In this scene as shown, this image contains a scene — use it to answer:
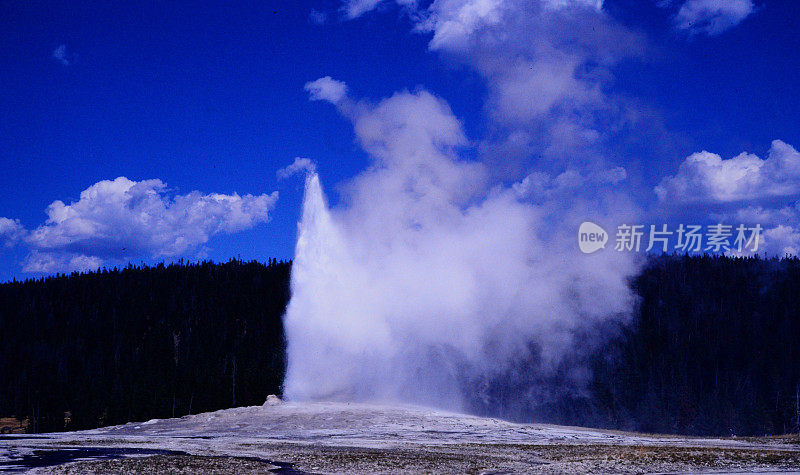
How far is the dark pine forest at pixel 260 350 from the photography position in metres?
93.8

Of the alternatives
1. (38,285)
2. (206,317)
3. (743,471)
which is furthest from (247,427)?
(38,285)

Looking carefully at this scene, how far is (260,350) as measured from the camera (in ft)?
353

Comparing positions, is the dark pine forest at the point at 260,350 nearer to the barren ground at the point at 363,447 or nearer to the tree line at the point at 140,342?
the tree line at the point at 140,342

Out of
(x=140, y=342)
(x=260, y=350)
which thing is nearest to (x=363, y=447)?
(x=260, y=350)

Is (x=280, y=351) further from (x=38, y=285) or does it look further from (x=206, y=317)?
(x=38, y=285)

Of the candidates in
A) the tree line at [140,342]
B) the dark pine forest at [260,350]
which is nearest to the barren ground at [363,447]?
the dark pine forest at [260,350]

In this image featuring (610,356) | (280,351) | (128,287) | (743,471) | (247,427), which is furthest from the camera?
(128,287)

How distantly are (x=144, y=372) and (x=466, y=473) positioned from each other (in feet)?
311

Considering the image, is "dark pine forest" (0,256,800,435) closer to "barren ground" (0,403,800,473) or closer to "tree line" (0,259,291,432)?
"tree line" (0,259,291,432)

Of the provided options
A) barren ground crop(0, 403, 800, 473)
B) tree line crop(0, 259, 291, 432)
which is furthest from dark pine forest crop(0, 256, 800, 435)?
barren ground crop(0, 403, 800, 473)

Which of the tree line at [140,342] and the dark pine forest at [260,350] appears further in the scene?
A: the tree line at [140,342]

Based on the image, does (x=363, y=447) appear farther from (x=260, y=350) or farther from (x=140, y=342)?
(x=140, y=342)

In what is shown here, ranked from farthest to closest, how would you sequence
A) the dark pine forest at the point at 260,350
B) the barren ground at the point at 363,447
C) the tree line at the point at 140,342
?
the tree line at the point at 140,342 → the dark pine forest at the point at 260,350 → the barren ground at the point at 363,447

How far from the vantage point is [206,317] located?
11800 centimetres
